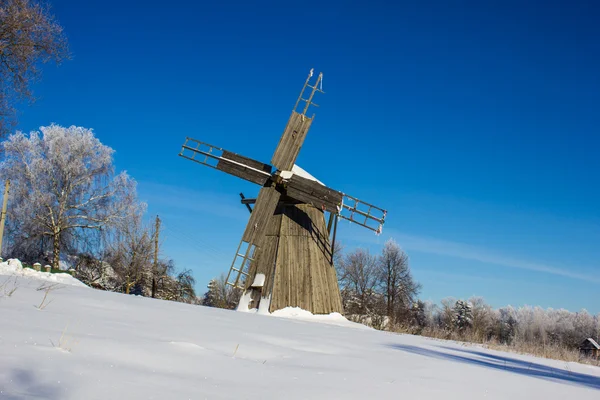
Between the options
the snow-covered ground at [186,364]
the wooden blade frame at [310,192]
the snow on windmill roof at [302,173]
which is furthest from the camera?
the snow on windmill roof at [302,173]

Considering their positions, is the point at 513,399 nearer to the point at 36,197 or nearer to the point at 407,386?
the point at 407,386

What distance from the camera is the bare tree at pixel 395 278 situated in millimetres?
38156

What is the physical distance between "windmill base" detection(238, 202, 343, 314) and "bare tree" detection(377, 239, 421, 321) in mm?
21222

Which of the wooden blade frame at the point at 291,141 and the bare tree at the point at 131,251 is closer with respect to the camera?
the wooden blade frame at the point at 291,141

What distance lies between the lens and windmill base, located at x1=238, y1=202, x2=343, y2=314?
16609 mm

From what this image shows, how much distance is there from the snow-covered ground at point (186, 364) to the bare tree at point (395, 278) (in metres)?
33.5

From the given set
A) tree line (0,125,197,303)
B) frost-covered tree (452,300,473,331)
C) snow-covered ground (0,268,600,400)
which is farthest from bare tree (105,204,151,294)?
frost-covered tree (452,300,473,331)

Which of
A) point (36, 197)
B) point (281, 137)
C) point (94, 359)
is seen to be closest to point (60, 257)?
point (36, 197)

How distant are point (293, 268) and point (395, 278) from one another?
77.1ft

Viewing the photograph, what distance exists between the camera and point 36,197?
25.1 meters

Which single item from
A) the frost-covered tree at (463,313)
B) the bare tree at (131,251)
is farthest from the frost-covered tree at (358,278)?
the frost-covered tree at (463,313)

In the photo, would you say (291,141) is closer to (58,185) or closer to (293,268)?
(293,268)

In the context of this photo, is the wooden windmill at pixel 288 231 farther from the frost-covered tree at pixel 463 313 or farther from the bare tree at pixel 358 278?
the frost-covered tree at pixel 463 313

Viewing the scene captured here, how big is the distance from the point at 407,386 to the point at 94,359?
224cm
